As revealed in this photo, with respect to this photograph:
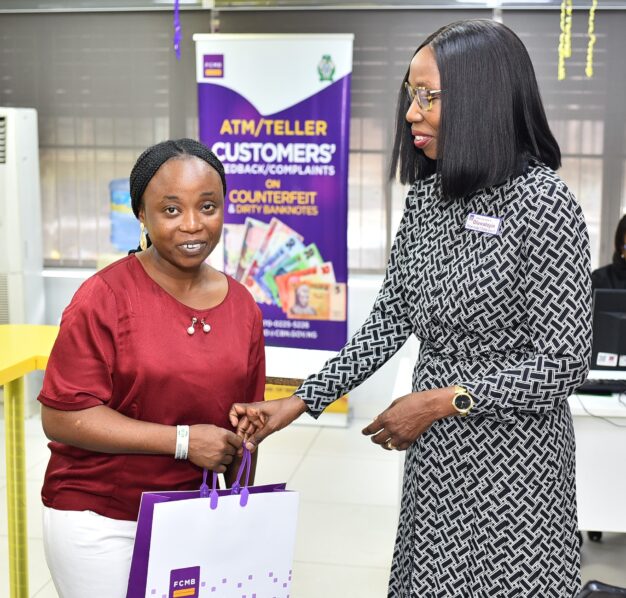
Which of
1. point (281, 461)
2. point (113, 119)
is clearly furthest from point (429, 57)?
point (113, 119)

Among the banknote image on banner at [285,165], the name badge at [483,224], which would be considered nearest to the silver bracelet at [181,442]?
the name badge at [483,224]

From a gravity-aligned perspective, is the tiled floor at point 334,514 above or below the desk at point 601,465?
below

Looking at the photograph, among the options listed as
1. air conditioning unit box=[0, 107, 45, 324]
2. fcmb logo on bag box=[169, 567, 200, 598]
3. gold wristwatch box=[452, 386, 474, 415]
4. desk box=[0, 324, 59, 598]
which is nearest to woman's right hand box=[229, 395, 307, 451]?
fcmb logo on bag box=[169, 567, 200, 598]

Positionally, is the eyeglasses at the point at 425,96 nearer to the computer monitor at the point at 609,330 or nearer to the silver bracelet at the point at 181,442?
the silver bracelet at the point at 181,442

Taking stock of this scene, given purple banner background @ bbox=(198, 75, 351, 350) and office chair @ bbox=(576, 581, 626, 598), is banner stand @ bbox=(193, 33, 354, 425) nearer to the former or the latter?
purple banner background @ bbox=(198, 75, 351, 350)

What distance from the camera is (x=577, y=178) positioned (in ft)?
19.5

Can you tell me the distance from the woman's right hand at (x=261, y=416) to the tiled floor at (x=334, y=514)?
1900 mm

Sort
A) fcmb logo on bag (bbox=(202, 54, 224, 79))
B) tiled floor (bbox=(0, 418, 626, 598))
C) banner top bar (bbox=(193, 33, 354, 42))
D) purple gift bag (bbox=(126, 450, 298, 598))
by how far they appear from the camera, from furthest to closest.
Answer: fcmb logo on bag (bbox=(202, 54, 224, 79)) < banner top bar (bbox=(193, 33, 354, 42)) < tiled floor (bbox=(0, 418, 626, 598)) < purple gift bag (bbox=(126, 450, 298, 598))

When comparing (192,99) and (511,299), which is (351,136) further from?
(511,299)

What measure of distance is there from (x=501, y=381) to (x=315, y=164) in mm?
4252

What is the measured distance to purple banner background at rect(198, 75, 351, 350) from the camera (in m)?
5.59

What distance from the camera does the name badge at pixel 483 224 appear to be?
158 cm

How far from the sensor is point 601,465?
11.1 feet

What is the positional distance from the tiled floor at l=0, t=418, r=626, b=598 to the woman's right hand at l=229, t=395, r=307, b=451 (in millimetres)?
1900
